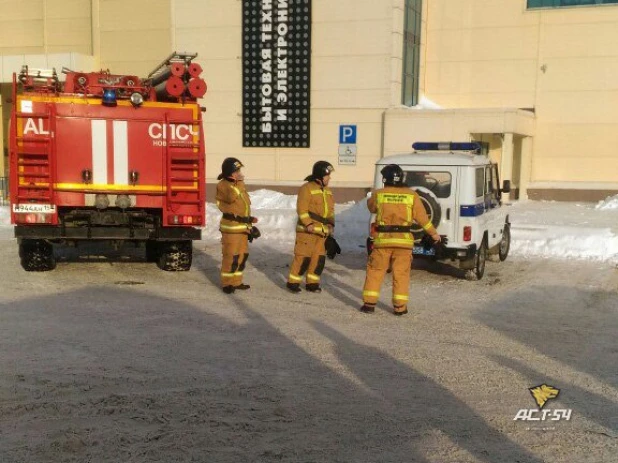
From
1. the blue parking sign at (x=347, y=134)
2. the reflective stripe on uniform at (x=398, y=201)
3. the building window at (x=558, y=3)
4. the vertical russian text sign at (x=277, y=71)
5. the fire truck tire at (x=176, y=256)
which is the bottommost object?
the fire truck tire at (x=176, y=256)

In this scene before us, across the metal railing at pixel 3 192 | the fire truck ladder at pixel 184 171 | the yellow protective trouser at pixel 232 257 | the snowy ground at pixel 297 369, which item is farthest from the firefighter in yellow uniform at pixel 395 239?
the metal railing at pixel 3 192

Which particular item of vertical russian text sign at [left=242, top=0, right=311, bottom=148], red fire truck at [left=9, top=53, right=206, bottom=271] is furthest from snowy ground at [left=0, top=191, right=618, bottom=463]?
vertical russian text sign at [left=242, top=0, right=311, bottom=148]

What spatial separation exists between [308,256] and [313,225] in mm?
462

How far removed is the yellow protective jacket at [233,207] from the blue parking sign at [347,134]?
1516cm

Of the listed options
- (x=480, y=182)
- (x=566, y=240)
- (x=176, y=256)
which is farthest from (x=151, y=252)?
(x=566, y=240)

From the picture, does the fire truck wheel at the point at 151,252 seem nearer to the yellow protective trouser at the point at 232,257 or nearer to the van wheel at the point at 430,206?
the yellow protective trouser at the point at 232,257

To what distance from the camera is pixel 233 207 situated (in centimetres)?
959

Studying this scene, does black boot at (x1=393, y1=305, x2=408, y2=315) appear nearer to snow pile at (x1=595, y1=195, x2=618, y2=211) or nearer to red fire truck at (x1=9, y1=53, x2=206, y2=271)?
red fire truck at (x1=9, y1=53, x2=206, y2=271)

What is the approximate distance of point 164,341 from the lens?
696 cm

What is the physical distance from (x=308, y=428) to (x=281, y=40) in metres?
21.5

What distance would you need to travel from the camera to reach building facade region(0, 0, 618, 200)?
2391cm

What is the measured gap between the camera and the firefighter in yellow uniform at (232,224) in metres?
9.55

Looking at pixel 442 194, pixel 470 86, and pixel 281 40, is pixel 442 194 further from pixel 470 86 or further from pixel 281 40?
A: pixel 470 86

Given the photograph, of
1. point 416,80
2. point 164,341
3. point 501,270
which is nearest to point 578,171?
point 416,80
